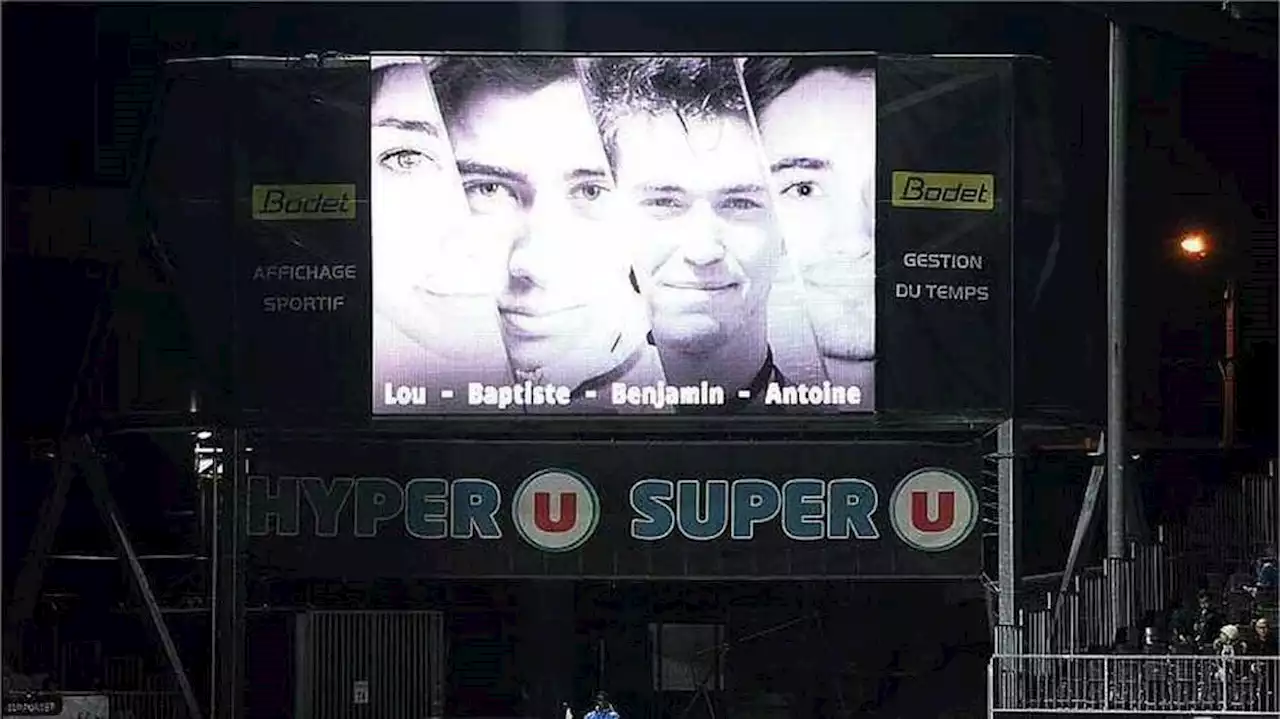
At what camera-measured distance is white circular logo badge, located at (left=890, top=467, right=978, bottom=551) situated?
76.1ft

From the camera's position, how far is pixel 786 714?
24516 millimetres

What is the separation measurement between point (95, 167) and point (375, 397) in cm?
524

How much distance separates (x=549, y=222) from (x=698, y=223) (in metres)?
1.52

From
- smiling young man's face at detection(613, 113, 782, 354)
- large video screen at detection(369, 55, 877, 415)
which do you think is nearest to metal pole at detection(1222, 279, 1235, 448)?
large video screen at detection(369, 55, 877, 415)

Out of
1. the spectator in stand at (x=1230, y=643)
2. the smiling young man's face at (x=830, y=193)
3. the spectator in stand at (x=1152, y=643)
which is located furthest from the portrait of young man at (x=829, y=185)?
the spectator in stand at (x=1230, y=643)

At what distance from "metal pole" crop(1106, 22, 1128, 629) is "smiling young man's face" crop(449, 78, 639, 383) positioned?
A: 17.9ft

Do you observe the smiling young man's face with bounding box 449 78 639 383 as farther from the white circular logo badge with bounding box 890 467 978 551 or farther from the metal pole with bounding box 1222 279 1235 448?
the metal pole with bounding box 1222 279 1235 448

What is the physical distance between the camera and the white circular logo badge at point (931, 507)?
23.2 metres

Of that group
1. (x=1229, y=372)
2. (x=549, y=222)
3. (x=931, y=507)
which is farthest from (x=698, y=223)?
(x=1229, y=372)

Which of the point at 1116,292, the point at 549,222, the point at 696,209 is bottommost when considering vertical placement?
the point at 1116,292

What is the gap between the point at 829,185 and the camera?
22.3 m

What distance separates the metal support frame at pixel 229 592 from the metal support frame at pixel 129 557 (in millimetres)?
424

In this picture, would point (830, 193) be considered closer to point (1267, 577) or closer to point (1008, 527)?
point (1008, 527)

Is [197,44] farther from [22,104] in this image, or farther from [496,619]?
[496,619]
